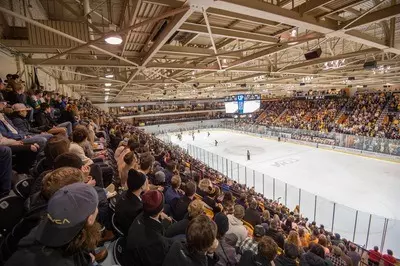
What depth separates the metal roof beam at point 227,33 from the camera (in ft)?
15.3

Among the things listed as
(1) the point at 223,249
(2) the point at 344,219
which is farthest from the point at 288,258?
(2) the point at 344,219

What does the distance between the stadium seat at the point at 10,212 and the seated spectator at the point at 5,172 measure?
2.41 feet

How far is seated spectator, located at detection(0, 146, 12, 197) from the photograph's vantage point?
2.40m

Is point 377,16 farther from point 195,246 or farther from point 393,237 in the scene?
point 393,237

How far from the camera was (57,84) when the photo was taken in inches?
444

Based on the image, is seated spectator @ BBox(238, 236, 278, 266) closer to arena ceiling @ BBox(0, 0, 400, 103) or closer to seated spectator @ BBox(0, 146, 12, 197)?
seated spectator @ BBox(0, 146, 12, 197)

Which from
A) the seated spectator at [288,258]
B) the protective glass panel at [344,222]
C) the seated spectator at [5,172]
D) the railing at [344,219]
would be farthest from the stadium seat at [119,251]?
the protective glass panel at [344,222]

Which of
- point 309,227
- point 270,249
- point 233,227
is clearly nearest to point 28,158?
point 233,227

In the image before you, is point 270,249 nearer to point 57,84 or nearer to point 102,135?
point 102,135

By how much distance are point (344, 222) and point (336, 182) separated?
5217 millimetres

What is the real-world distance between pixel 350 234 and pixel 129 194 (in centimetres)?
924

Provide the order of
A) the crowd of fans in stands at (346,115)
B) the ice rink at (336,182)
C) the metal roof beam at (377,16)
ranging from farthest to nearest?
1. the crowd of fans in stands at (346,115)
2. the ice rink at (336,182)
3. the metal roof beam at (377,16)

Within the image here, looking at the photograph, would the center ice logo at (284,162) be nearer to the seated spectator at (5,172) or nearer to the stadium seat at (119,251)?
the stadium seat at (119,251)

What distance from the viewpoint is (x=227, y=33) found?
5215 mm
